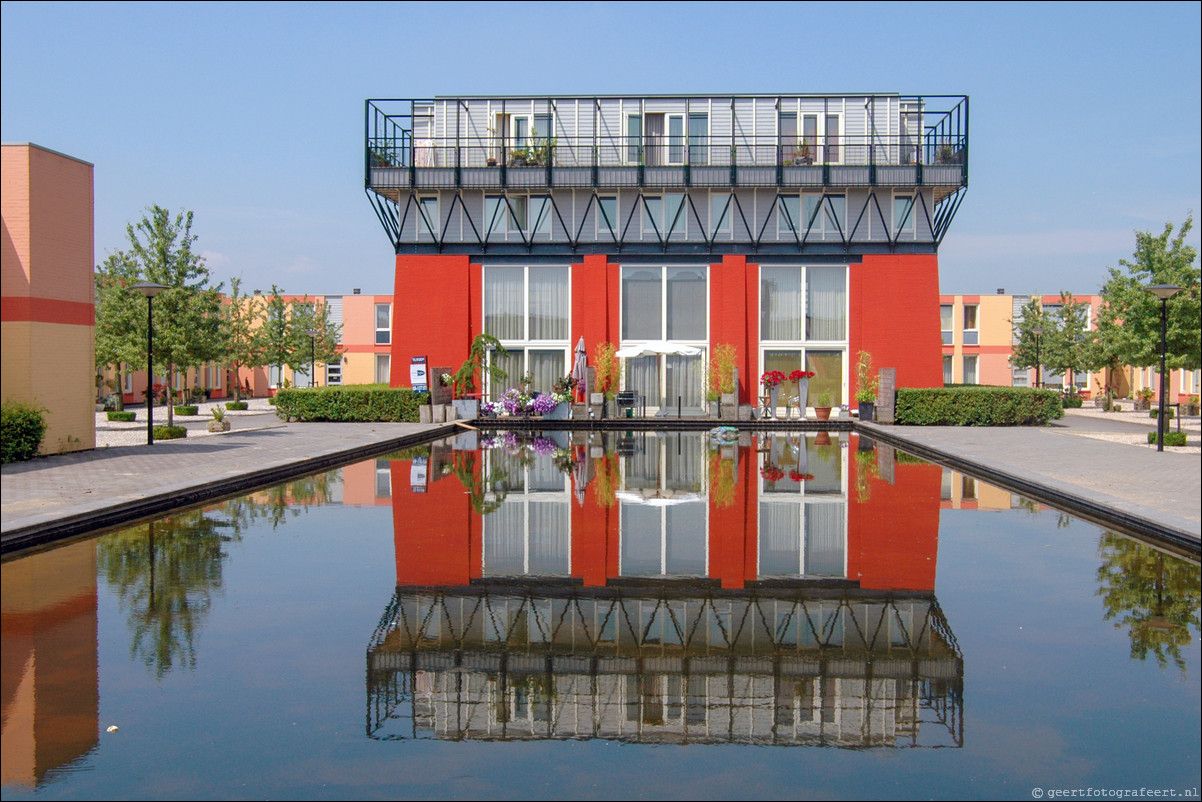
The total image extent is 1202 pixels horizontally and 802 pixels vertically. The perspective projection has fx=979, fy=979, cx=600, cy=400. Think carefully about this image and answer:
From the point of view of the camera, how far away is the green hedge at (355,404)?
31.2 meters

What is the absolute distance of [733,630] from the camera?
23.0 ft

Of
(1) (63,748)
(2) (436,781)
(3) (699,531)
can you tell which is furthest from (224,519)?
(2) (436,781)

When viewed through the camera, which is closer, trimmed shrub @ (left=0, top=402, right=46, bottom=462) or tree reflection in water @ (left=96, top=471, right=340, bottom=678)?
tree reflection in water @ (left=96, top=471, right=340, bottom=678)

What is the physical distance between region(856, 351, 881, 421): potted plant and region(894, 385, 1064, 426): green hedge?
1.20 metres

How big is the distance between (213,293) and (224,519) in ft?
77.5

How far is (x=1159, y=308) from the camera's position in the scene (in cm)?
2472

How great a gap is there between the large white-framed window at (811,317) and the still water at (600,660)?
23.4 metres

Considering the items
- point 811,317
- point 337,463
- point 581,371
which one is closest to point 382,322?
point 581,371

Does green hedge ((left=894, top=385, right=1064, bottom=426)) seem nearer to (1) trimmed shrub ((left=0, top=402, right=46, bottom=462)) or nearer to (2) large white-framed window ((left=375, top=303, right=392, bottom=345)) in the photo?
(1) trimmed shrub ((left=0, top=402, right=46, bottom=462))

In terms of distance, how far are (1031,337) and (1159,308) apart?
26701 mm

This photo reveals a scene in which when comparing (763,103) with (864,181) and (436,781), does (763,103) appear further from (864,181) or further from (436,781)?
(436,781)

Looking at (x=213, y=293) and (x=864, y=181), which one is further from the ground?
(x=864, y=181)

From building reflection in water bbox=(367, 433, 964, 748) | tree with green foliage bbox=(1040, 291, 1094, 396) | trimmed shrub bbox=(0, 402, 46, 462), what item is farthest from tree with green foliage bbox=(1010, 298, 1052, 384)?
trimmed shrub bbox=(0, 402, 46, 462)

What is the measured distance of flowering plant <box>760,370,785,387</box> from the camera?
33.2 metres
